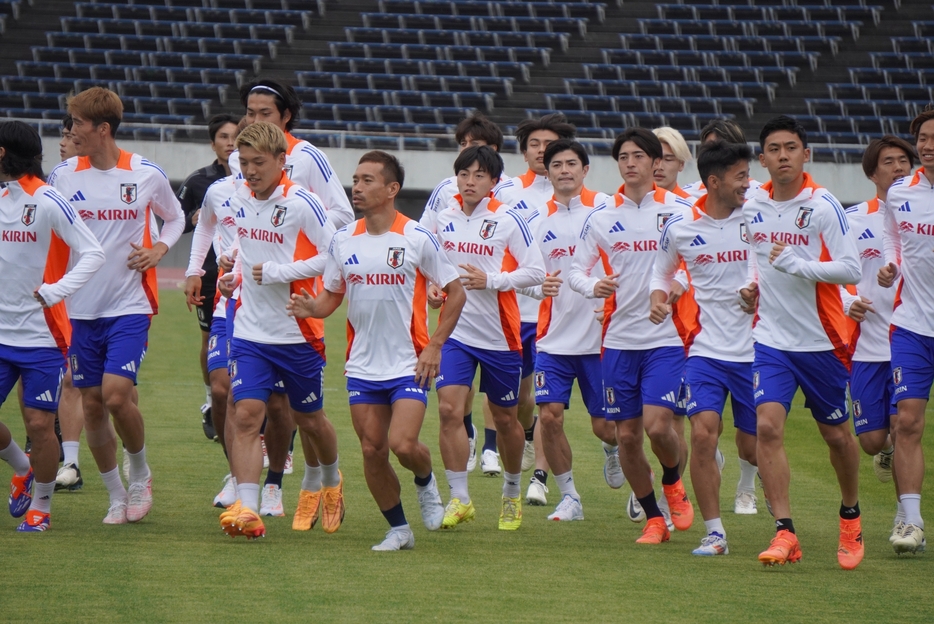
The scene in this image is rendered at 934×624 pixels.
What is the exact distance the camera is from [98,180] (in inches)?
275

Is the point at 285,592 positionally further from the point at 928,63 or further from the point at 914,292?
the point at 928,63

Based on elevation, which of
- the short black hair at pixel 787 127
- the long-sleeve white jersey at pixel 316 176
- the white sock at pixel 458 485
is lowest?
the white sock at pixel 458 485

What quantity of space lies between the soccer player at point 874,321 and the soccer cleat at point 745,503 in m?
0.89

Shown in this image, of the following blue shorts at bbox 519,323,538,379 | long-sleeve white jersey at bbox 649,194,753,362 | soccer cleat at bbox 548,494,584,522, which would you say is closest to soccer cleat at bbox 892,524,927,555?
long-sleeve white jersey at bbox 649,194,753,362

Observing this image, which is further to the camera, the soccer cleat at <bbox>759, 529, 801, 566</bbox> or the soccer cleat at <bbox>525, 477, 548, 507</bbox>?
the soccer cleat at <bbox>525, 477, 548, 507</bbox>

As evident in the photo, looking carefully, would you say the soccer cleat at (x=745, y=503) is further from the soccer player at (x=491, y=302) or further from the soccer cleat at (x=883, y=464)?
the soccer player at (x=491, y=302)

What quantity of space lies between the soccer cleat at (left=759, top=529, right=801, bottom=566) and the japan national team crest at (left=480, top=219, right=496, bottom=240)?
254 centimetres

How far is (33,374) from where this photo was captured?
6.44 meters

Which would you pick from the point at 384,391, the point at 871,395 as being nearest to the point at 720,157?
the point at 871,395

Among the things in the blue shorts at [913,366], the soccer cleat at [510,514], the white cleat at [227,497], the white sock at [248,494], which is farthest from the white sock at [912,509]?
the white cleat at [227,497]

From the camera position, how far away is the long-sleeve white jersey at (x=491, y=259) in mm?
7223

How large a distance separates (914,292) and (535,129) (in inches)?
123

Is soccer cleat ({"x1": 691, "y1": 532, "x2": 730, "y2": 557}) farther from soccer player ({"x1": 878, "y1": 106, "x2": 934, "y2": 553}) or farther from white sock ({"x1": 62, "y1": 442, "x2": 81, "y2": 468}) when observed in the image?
white sock ({"x1": 62, "y1": 442, "x2": 81, "y2": 468})

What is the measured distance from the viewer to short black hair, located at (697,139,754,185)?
6.46m
